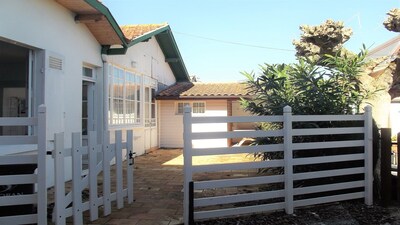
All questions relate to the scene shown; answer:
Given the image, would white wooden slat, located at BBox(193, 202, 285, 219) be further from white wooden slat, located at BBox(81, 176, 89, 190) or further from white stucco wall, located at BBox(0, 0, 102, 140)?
white stucco wall, located at BBox(0, 0, 102, 140)

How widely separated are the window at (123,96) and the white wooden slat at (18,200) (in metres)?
6.13

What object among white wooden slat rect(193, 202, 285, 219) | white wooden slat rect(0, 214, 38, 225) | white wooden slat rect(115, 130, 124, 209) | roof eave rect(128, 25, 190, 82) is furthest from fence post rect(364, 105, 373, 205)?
roof eave rect(128, 25, 190, 82)

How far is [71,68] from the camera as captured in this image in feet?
27.3

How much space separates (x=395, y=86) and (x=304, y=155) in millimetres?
4852

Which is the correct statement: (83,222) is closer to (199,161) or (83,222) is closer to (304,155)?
(304,155)

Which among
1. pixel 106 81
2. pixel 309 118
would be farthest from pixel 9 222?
pixel 106 81

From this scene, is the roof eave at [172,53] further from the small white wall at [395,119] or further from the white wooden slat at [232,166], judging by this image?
the small white wall at [395,119]

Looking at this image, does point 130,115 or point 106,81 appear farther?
point 130,115

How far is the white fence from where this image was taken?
16.5 feet

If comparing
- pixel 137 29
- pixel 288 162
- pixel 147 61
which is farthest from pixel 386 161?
pixel 147 61

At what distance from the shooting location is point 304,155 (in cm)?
664

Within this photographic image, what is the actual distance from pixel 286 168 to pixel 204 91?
11.4m

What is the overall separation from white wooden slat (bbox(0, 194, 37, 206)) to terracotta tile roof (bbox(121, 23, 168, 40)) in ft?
23.5

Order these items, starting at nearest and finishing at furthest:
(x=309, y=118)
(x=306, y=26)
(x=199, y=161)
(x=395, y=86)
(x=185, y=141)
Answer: (x=185, y=141)
(x=309, y=118)
(x=395, y=86)
(x=306, y=26)
(x=199, y=161)
